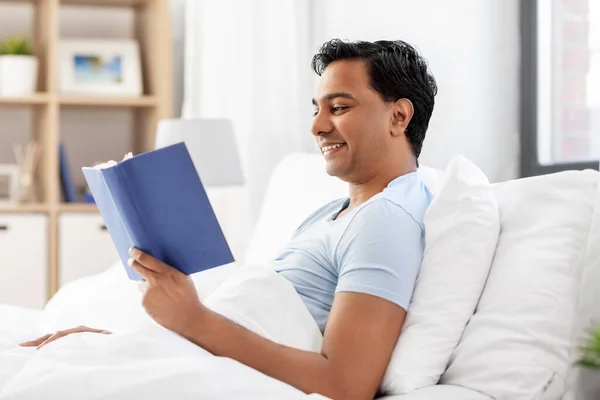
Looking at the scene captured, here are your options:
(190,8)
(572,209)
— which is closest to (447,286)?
(572,209)

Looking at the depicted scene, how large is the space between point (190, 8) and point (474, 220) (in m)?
2.37

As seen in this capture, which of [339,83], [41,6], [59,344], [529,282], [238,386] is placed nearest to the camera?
[238,386]

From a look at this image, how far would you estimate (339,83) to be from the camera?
5.77 ft

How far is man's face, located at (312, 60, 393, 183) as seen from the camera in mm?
1740

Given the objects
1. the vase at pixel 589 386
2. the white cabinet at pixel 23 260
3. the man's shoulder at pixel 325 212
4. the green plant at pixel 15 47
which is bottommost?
the white cabinet at pixel 23 260

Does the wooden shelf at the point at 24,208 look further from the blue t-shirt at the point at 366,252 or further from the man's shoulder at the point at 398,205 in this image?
the man's shoulder at the point at 398,205

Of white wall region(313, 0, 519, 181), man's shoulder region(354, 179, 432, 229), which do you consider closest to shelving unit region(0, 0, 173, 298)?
white wall region(313, 0, 519, 181)

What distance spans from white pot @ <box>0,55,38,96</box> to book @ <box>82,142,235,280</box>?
7.52ft

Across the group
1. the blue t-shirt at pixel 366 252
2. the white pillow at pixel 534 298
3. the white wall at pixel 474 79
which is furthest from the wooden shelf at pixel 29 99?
the white pillow at pixel 534 298

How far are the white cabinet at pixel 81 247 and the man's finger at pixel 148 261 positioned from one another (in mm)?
2186

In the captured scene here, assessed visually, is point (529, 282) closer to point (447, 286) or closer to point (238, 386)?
point (447, 286)

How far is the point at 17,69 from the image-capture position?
11.8 feet

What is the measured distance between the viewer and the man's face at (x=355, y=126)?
1.74 m

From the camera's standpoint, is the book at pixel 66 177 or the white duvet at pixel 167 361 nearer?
the white duvet at pixel 167 361
